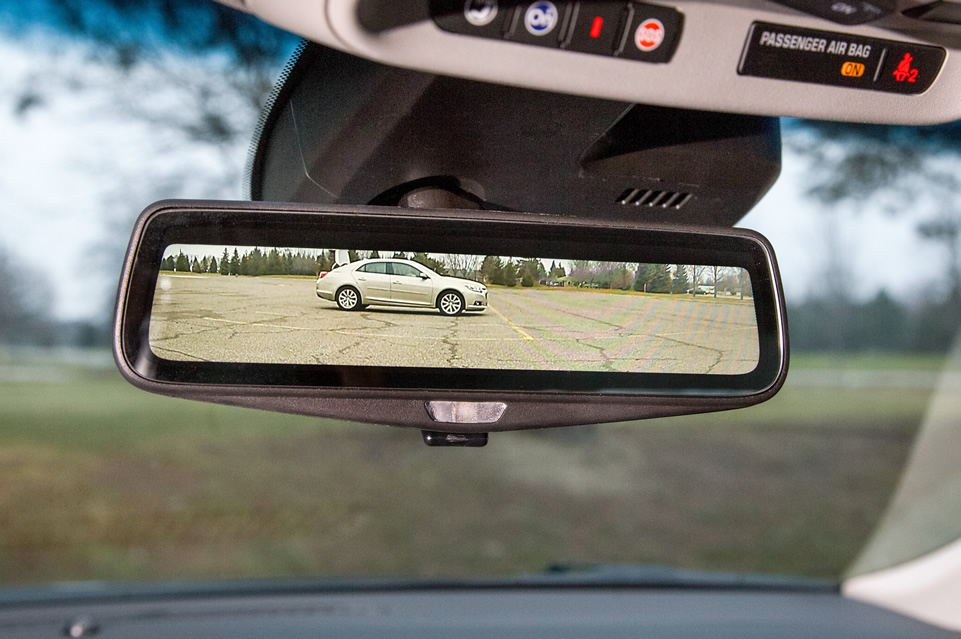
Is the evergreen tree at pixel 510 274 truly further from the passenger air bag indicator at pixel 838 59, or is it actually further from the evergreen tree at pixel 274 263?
the passenger air bag indicator at pixel 838 59

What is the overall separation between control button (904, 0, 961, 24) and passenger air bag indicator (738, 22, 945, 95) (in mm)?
79

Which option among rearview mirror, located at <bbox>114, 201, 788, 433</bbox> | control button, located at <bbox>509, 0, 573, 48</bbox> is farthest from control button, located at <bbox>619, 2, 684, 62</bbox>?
rearview mirror, located at <bbox>114, 201, 788, 433</bbox>

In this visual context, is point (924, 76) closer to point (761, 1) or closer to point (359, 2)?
point (761, 1)

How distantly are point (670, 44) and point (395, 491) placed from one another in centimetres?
1002

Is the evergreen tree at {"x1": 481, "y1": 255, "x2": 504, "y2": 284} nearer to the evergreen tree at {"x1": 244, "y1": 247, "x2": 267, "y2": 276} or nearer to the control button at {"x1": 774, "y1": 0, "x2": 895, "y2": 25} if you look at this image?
the evergreen tree at {"x1": 244, "y1": 247, "x2": 267, "y2": 276}

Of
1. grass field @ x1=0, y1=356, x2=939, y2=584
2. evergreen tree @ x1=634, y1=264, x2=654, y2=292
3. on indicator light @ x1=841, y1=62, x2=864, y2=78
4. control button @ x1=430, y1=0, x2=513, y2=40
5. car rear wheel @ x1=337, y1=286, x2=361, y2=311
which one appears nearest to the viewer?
control button @ x1=430, y1=0, x2=513, y2=40

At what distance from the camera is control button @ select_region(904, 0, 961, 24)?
1.58 meters

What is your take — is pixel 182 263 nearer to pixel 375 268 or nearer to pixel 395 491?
pixel 375 268

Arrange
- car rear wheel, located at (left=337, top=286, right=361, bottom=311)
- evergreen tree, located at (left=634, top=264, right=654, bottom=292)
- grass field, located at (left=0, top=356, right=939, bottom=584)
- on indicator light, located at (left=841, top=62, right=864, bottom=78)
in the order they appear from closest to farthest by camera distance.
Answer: on indicator light, located at (left=841, top=62, right=864, bottom=78) < car rear wheel, located at (left=337, top=286, right=361, bottom=311) < evergreen tree, located at (left=634, top=264, right=654, bottom=292) < grass field, located at (left=0, top=356, right=939, bottom=584)

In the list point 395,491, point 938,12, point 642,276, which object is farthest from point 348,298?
point 395,491

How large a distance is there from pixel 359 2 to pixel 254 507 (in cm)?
903

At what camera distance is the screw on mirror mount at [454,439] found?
7.71ft

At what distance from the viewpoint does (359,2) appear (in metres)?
1.38

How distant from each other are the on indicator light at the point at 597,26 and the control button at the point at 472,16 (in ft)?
0.50
